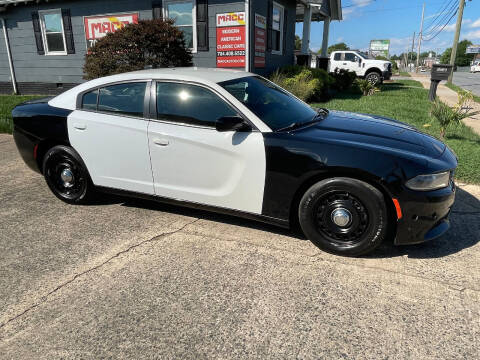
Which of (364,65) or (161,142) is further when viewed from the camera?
(364,65)

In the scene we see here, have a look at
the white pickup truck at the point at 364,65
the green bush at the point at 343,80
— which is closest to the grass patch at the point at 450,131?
the green bush at the point at 343,80

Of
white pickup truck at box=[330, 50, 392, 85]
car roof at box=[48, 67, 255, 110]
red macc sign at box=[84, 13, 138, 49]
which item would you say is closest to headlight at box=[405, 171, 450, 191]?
car roof at box=[48, 67, 255, 110]

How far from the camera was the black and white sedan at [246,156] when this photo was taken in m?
2.99

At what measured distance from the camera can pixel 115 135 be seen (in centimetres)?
383

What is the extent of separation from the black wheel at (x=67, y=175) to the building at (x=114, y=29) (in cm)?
775

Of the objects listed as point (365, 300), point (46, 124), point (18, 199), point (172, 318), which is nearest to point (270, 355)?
point (172, 318)

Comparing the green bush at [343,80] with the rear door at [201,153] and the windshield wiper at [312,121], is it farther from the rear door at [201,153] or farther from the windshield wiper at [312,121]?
the rear door at [201,153]

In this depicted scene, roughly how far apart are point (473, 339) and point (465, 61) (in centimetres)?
12906

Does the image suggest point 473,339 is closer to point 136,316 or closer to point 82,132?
point 136,316

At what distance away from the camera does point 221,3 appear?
10.8m

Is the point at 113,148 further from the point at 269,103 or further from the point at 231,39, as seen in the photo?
the point at 231,39

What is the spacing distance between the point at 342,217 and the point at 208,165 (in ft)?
4.23

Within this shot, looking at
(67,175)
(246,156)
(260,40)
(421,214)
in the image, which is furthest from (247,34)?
(421,214)

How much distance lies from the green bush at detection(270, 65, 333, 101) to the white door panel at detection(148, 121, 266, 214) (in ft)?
24.6
